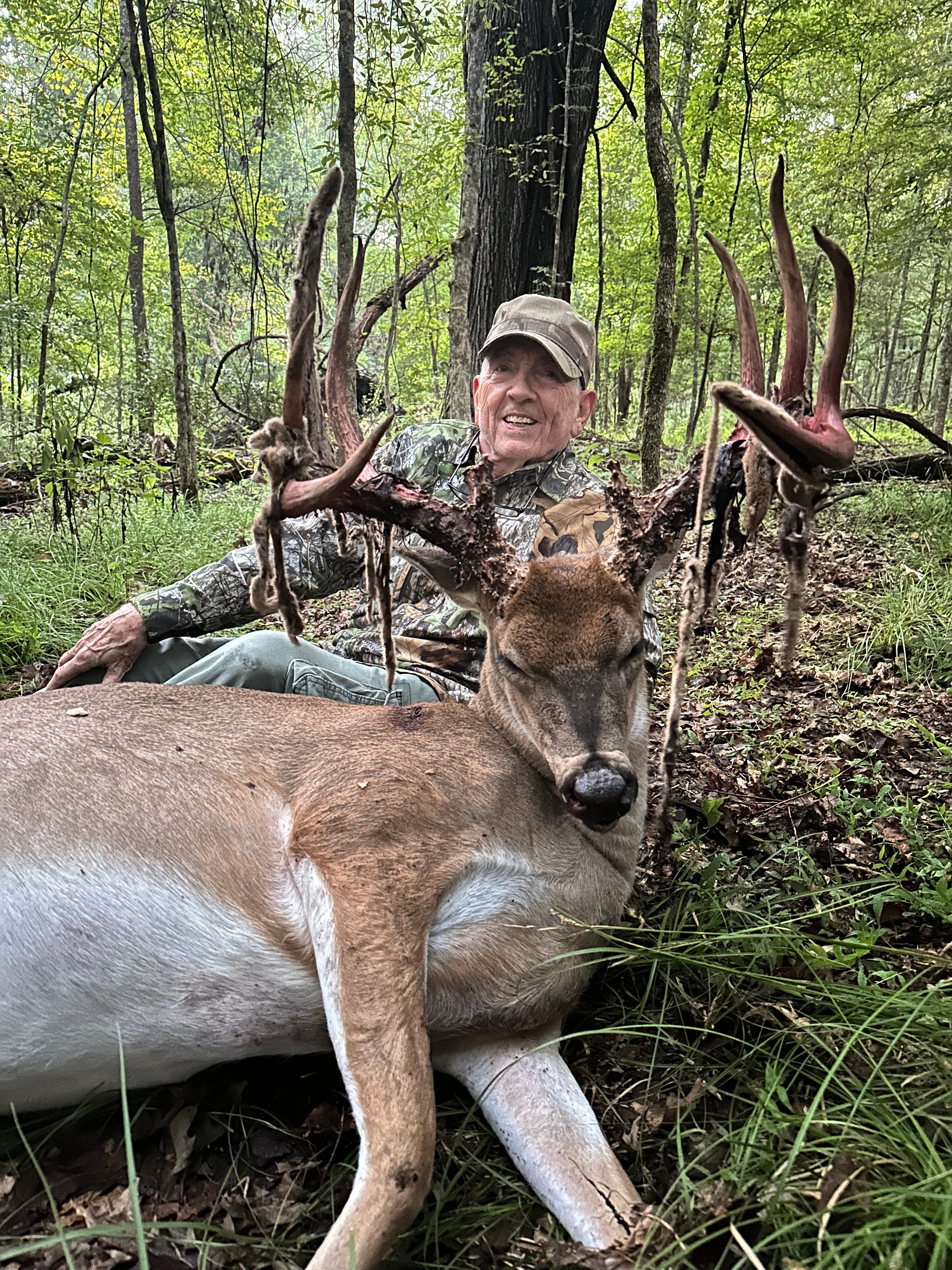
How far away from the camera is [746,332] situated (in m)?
2.57

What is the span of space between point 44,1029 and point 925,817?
11.7 ft

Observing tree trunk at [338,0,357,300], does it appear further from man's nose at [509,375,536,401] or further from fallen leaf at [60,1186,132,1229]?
fallen leaf at [60,1186,132,1229]

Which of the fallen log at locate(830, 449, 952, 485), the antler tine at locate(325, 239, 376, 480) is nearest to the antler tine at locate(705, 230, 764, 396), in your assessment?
the antler tine at locate(325, 239, 376, 480)

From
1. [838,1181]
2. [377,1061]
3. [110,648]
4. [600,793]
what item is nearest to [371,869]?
[377,1061]

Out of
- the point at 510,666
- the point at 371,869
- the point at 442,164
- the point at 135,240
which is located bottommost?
the point at 371,869

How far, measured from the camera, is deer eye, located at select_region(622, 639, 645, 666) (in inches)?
119

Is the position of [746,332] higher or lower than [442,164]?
lower

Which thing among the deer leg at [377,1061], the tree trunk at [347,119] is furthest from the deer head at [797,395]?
the tree trunk at [347,119]

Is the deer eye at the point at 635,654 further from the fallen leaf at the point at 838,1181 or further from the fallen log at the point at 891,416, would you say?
the fallen leaf at the point at 838,1181

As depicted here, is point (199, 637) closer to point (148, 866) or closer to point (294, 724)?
point (294, 724)

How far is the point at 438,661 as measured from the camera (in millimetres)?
4359

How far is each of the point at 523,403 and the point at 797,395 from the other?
2267 millimetres

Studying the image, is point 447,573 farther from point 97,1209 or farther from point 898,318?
point 898,318

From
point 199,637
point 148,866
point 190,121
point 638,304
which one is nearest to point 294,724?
point 148,866
